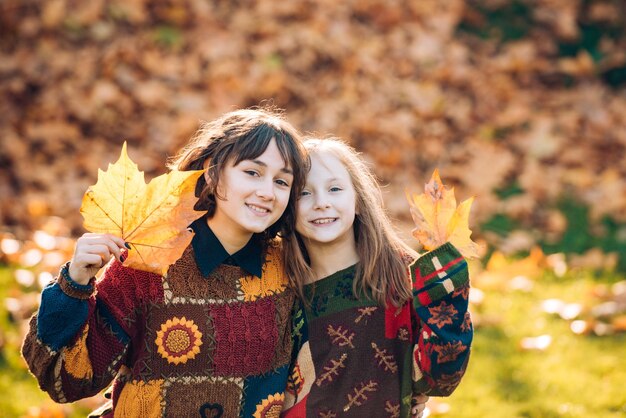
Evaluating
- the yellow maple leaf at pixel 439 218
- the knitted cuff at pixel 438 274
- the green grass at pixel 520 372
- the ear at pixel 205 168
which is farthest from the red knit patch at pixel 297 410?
the green grass at pixel 520 372

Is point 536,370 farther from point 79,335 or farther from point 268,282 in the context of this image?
point 79,335

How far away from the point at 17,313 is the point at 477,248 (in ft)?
7.69

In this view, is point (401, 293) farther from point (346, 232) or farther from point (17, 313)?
point (17, 313)

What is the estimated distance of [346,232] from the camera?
2428 mm

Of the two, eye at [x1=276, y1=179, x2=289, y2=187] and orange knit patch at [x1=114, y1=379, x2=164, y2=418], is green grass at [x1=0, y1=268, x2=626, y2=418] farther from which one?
eye at [x1=276, y1=179, x2=289, y2=187]

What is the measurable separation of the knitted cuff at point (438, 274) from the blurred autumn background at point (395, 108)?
1587mm

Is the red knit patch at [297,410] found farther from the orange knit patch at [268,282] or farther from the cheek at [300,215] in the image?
the cheek at [300,215]

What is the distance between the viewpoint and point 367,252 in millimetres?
2381

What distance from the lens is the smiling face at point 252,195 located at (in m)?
2.21

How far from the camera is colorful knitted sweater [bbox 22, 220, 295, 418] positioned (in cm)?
200

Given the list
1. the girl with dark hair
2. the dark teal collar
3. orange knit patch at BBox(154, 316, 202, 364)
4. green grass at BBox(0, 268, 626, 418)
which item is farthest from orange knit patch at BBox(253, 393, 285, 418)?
green grass at BBox(0, 268, 626, 418)

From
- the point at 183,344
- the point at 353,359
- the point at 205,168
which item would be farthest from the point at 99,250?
the point at 353,359

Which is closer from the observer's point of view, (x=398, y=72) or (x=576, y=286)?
(x=576, y=286)

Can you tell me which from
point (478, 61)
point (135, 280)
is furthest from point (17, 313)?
point (478, 61)
